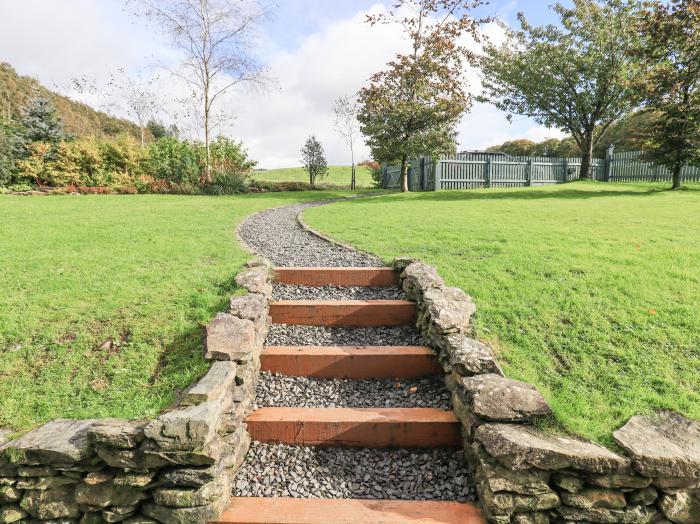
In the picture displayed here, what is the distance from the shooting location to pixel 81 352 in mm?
3598

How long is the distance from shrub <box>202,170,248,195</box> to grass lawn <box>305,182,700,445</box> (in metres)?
12.3

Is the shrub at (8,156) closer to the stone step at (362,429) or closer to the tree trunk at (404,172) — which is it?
the tree trunk at (404,172)

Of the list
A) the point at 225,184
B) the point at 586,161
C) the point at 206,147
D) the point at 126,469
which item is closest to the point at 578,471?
the point at 126,469

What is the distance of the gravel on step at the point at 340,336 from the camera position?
13.2ft

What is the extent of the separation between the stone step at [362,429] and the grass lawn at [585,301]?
2.70 ft

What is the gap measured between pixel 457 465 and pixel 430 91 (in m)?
17.7

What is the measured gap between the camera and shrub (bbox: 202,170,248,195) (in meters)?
18.4

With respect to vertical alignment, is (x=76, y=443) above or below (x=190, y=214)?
below

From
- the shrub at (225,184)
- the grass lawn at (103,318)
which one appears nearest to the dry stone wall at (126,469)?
the grass lawn at (103,318)

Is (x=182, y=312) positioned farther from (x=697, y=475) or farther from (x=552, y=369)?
(x=697, y=475)

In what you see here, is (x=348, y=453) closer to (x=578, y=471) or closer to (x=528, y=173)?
(x=578, y=471)

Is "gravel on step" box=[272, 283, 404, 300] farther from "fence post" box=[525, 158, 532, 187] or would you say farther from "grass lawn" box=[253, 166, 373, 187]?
"grass lawn" box=[253, 166, 373, 187]

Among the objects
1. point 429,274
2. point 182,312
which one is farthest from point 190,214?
point 429,274

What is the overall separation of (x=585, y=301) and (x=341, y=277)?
9.29 feet
